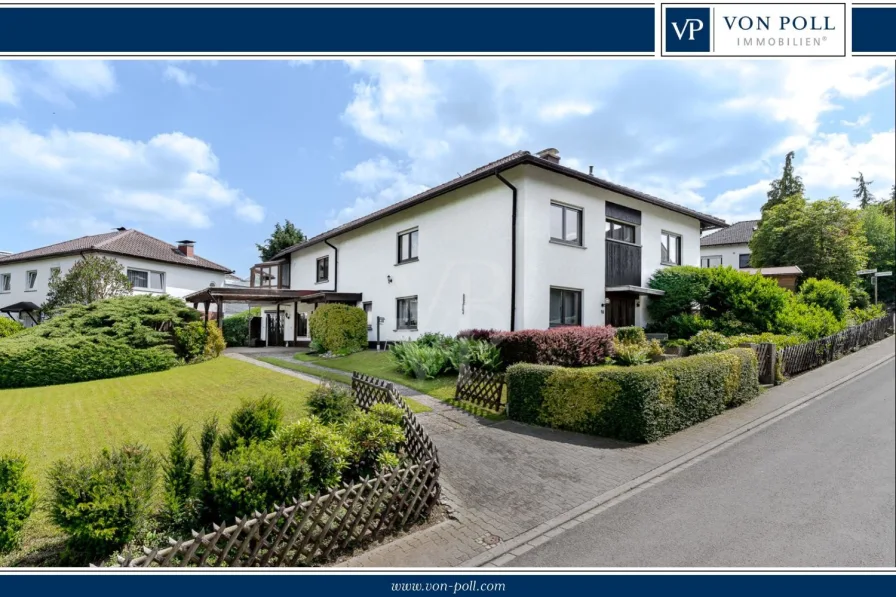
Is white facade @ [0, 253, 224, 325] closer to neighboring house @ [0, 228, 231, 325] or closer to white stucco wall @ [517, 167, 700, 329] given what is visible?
neighboring house @ [0, 228, 231, 325]

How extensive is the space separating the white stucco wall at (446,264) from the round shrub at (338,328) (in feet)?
3.12

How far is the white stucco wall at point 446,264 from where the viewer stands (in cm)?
1159

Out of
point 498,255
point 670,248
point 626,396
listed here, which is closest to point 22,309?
point 626,396

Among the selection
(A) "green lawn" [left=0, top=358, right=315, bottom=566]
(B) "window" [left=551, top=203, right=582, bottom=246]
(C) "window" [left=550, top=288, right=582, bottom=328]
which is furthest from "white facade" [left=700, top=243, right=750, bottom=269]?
(A) "green lawn" [left=0, top=358, right=315, bottom=566]

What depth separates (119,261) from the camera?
4094 mm

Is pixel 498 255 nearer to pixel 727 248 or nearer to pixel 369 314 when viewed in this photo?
pixel 369 314

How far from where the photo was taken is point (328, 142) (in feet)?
14.2

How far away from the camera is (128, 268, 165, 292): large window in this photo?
4.19 metres

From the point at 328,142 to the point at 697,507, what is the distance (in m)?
4.84

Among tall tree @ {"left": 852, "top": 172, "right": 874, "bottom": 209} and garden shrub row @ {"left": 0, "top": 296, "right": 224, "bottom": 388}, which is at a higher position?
tall tree @ {"left": 852, "top": 172, "right": 874, "bottom": 209}

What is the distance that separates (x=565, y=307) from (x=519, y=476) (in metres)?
7.66

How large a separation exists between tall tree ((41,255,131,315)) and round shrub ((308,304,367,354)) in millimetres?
9690

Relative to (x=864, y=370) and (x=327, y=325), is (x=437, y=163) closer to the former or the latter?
(x=327, y=325)
